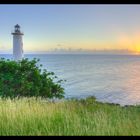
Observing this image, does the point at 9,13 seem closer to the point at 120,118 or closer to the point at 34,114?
the point at 34,114

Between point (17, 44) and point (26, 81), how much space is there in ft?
2.59

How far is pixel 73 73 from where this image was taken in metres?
6.62

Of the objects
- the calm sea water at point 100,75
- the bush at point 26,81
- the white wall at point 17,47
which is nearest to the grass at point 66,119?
the calm sea water at point 100,75

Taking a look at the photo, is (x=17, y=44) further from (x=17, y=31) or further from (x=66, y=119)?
(x=66, y=119)

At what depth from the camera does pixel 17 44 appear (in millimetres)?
6914

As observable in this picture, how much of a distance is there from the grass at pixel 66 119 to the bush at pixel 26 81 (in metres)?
1.28

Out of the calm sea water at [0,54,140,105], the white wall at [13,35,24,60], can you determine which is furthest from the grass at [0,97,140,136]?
the white wall at [13,35,24,60]

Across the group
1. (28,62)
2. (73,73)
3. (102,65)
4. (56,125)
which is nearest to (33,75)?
(28,62)

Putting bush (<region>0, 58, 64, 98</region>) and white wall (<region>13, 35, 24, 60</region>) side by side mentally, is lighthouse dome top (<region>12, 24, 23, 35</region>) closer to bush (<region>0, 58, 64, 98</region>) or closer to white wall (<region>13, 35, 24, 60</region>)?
white wall (<region>13, 35, 24, 60</region>)

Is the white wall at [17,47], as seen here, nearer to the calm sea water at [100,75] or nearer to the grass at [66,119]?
the calm sea water at [100,75]

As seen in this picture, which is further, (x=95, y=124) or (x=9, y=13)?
(x=9, y=13)

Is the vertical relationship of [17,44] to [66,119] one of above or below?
above

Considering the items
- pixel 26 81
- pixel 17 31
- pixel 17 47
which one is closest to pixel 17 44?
pixel 17 47
